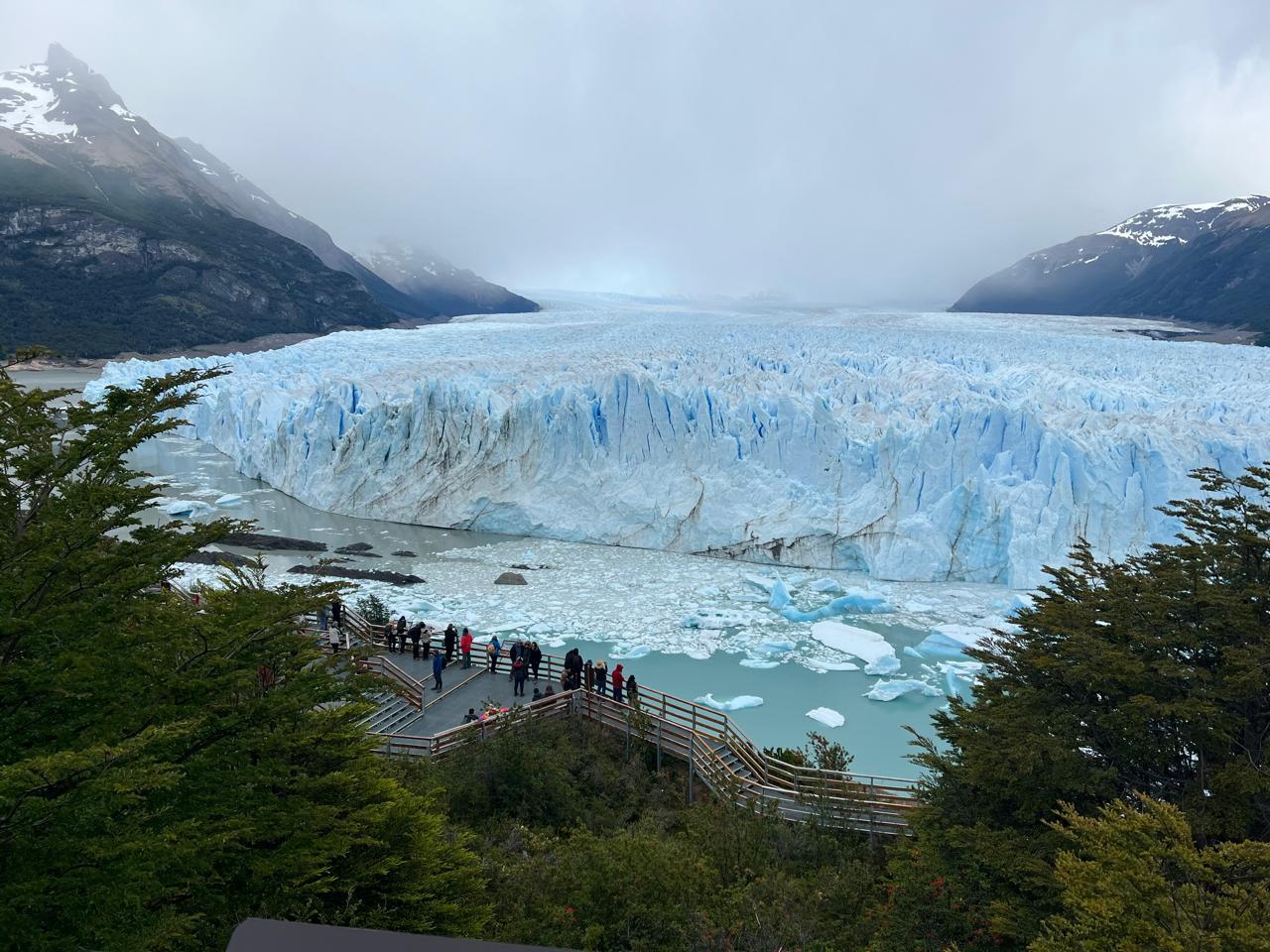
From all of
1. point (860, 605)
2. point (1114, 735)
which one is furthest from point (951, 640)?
point (1114, 735)

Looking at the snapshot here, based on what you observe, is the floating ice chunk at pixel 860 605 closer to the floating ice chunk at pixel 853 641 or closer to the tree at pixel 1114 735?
the floating ice chunk at pixel 853 641

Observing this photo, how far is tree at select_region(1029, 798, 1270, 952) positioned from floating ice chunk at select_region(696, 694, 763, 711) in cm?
717

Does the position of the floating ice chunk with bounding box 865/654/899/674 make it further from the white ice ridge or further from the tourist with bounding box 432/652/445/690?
the tourist with bounding box 432/652/445/690

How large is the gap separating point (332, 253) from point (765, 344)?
87.9 m

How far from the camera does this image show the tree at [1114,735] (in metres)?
4.62

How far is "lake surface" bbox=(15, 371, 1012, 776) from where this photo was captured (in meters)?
10.6

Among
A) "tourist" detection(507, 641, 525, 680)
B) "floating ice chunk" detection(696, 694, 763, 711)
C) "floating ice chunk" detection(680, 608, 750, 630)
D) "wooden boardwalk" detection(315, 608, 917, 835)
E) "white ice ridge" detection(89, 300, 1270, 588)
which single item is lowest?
"floating ice chunk" detection(696, 694, 763, 711)

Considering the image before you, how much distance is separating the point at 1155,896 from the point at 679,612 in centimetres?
1083

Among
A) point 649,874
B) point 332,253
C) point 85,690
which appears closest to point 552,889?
point 649,874

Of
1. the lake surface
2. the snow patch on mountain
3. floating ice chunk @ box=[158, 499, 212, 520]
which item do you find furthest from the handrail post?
the snow patch on mountain

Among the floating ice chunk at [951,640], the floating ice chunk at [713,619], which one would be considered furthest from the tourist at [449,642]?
the floating ice chunk at [951,640]

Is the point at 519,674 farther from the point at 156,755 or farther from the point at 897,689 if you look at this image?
the point at 156,755

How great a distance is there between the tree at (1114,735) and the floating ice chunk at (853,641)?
20.1 ft

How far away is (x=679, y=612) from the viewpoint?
13.6 m
